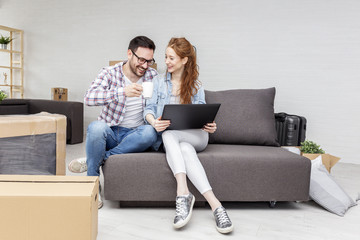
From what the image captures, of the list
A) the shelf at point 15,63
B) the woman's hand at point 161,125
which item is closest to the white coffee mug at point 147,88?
the woman's hand at point 161,125

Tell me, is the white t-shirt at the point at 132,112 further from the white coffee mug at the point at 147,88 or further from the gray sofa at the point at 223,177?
the white coffee mug at the point at 147,88

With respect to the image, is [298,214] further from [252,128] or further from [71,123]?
[71,123]

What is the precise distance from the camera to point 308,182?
194cm

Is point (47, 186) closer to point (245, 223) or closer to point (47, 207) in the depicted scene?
point (47, 207)

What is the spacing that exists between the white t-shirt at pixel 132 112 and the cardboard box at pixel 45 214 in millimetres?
879

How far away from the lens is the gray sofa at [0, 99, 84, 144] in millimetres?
4047

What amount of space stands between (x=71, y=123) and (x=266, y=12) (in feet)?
9.33

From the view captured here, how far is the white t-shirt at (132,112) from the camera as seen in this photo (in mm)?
2062

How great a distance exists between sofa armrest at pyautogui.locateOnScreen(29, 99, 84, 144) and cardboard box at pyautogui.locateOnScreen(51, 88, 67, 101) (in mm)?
639

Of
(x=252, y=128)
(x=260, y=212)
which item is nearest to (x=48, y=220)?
(x=260, y=212)

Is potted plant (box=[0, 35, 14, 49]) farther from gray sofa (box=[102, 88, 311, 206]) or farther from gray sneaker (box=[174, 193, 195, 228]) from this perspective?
gray sneaker (box=[174, 193, 195, 228])

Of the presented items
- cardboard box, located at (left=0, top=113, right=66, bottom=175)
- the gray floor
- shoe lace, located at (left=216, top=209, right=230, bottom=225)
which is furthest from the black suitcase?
cardboard box, located at (left=0, top=113, right=66, bottom=175)

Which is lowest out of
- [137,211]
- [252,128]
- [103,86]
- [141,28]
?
[137,211]

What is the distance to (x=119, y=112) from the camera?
6.61 ft
